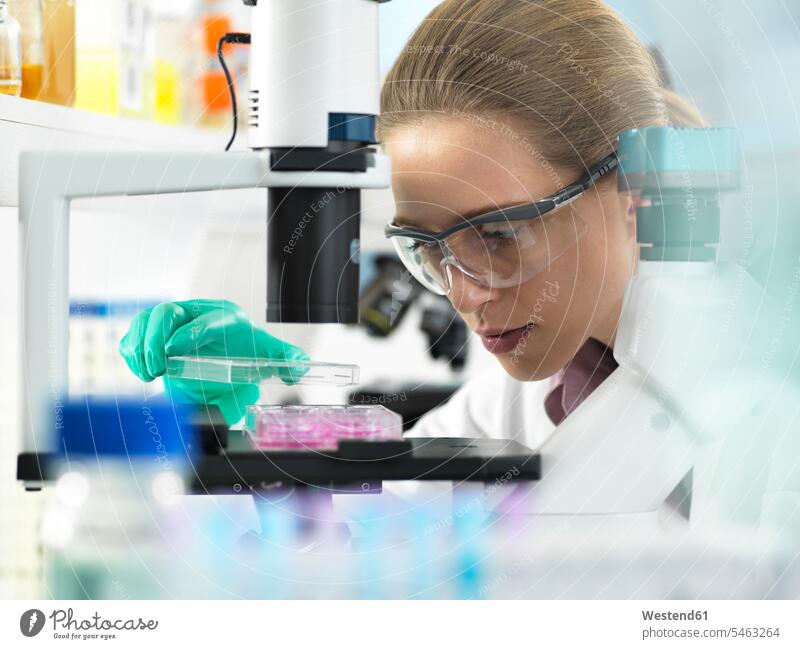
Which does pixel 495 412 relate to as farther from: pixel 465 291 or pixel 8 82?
pixel 8 82

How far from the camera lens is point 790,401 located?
37.7 inches

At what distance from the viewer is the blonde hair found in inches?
40.4

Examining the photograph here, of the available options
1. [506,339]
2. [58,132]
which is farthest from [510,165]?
[58,132]

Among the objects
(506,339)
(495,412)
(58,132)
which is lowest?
(495,412)

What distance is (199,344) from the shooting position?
2.97 feet

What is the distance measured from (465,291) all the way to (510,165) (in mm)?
→ 153

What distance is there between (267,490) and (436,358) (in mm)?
1013

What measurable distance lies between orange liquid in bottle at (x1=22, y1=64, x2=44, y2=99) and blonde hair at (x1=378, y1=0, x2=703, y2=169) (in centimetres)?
42

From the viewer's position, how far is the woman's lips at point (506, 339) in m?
1.11

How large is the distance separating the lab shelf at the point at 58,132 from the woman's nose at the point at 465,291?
0.42 metres

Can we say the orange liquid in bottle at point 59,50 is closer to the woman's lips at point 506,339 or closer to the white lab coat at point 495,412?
the woman's lips at point 506,339

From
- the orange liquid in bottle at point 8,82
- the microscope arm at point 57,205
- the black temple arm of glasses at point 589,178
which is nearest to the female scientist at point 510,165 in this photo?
the black temple arm of glasses at point 589,178
